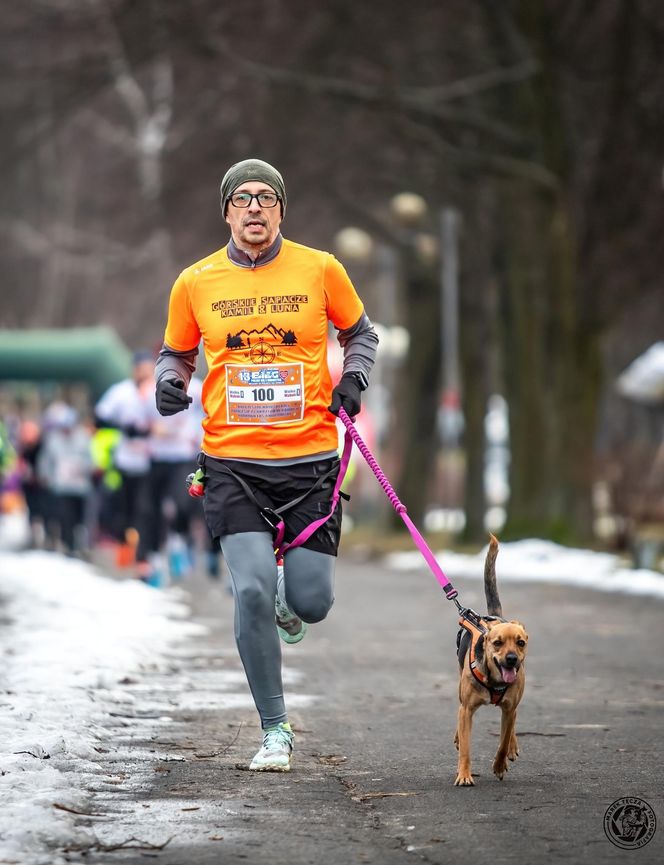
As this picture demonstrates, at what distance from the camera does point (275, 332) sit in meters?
7.20

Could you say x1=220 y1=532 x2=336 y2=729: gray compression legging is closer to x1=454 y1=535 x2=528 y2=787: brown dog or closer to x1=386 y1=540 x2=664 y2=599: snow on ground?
x1=454 y1=535 x2=528 y2=787: brown dog

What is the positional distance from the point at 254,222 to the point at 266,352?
45 cm

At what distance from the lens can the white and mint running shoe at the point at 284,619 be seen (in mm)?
7445

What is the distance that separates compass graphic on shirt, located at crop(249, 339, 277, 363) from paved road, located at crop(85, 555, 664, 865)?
Answer: 1414 millimetres

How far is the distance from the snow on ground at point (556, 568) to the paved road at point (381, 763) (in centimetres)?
474

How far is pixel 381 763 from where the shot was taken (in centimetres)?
731

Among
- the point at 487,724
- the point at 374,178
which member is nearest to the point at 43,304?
the point at 374,178

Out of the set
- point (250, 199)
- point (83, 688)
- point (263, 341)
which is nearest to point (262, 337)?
point (263, 341)

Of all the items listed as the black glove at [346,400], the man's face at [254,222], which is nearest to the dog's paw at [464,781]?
the black glove at [346,400]

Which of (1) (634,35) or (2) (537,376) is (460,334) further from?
(1) (634,35)

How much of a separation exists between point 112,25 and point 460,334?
6728 mm

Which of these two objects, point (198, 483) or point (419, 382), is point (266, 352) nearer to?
point (198, 483)

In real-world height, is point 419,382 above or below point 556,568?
above

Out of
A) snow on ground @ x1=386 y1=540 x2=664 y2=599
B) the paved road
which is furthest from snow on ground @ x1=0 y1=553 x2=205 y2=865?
snow on ground @ x1=386 y1=540 x2=664 y2=599
